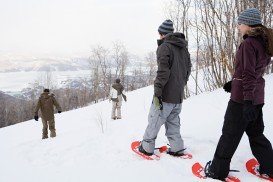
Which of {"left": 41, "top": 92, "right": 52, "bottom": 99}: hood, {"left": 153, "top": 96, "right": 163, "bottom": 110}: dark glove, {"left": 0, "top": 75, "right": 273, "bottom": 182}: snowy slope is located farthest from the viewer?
{"left": 41, "top": 92, "right": 52, "bottom": 99}: hood

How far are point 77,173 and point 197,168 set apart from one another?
1464 millimetres

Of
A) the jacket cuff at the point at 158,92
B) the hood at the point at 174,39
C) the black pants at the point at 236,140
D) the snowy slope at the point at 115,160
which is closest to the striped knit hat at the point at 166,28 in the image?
the hood at the point at 174,39

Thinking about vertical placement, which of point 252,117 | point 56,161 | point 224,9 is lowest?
point 56,161

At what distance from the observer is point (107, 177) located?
3818 mm

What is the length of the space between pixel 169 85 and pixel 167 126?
0.61 meters

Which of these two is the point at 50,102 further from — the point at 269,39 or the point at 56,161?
the point at 269,39

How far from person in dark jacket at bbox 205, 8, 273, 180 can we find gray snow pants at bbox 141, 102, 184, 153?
2.41 ft

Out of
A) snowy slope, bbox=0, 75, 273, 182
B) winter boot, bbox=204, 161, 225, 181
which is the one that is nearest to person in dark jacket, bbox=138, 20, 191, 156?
snowy slope, bbox=0, 75, 273, 182

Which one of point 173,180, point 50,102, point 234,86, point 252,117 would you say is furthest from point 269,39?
point 50,102

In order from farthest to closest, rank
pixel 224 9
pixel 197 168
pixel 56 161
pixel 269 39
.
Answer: pixel 224 9 < pixel 56 161 < pixel 197 168 < pixel 269 39

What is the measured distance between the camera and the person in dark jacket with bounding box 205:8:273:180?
3182 mm

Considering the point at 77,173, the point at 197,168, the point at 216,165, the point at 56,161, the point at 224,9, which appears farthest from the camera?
the point at 224,9

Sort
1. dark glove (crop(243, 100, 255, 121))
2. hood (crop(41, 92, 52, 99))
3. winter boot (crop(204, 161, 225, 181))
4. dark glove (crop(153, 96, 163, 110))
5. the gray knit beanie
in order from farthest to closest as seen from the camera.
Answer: hood (crop(41, 92, 52, 99)) → dark glove (crop(153, 96, 163, 110)) → winter boot (crop(204, 161, 225, 181)) → the gray knit beanie → dark glove (crop(243, 100, 255, 121))

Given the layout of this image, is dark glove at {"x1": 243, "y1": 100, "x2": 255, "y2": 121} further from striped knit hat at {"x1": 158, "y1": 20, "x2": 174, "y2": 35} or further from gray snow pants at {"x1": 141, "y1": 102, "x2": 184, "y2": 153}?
striped knit hat at {"x1": 158, "y1": 20, "x2": 174, "y2": 35}
